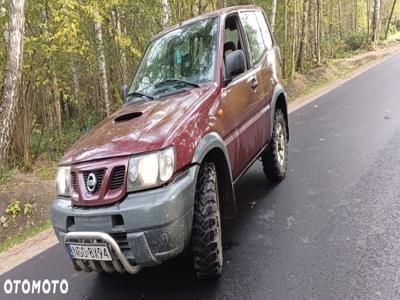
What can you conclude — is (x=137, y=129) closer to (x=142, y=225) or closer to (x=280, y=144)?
(x=142, y=225)

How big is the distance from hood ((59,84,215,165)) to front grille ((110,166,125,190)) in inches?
4.4

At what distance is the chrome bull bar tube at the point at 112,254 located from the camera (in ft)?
10.1

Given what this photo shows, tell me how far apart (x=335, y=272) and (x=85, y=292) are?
7.15 feet

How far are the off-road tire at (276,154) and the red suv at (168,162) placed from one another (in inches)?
28.9

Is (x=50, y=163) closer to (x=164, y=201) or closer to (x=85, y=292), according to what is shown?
(x=85, y=292)

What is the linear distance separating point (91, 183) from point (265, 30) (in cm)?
377

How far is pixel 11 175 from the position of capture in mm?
7953

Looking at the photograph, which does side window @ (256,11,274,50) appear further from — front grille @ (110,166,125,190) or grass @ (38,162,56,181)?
grass @ (38,162,56,181)

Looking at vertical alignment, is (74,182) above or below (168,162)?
below

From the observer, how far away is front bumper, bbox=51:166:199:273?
307 centimetres

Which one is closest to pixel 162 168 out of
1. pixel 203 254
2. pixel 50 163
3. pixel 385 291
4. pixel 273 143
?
pixel 203 254

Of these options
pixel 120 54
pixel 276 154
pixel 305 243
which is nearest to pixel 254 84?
pixel 276 154

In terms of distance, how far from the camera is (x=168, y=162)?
3242mm

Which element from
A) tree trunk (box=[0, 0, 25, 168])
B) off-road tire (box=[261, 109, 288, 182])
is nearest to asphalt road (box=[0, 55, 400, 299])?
off-road tire (box=[261, 109, 288, 182])
